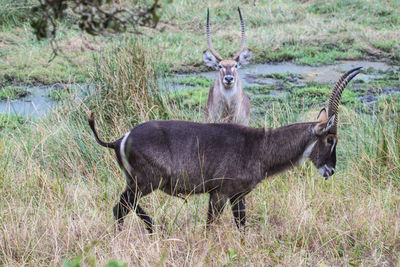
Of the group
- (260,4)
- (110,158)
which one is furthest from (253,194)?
(260,4)

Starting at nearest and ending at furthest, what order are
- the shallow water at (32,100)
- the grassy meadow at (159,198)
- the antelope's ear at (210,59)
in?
the grassy meadow at (159,198) → the antelope's ear at (210,59) → the shallow water at (32,100)

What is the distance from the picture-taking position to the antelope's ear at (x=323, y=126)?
3.94m

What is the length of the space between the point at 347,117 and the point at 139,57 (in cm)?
228

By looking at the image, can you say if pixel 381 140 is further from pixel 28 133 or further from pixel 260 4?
pixel 260 4

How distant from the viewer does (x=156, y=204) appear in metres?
4.15

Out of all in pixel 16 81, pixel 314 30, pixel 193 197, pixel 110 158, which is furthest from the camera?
pixel 314 30

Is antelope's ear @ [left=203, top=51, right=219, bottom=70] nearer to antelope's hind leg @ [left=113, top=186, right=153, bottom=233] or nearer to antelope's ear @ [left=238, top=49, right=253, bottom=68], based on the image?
antelope's ear @ [left=238, top=49, right=253, bottom=68]

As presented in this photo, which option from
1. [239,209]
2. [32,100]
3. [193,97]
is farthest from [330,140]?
[32,100]

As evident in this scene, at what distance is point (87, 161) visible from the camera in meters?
5.11

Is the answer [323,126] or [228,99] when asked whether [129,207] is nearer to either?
[323,126]

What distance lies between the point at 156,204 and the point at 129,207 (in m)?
0.40

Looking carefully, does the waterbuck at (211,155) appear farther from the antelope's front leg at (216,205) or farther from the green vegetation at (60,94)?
the green vegetation at (60,94)

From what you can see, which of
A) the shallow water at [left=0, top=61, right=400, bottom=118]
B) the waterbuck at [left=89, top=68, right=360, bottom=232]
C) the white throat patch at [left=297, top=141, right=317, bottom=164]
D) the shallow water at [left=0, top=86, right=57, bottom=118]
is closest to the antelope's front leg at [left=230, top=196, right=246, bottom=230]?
the waterbuck at [left=89, top=68, right=360, bottom=232]

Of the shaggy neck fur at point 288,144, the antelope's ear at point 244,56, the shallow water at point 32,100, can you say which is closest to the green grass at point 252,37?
the shallow water at point 32,100
